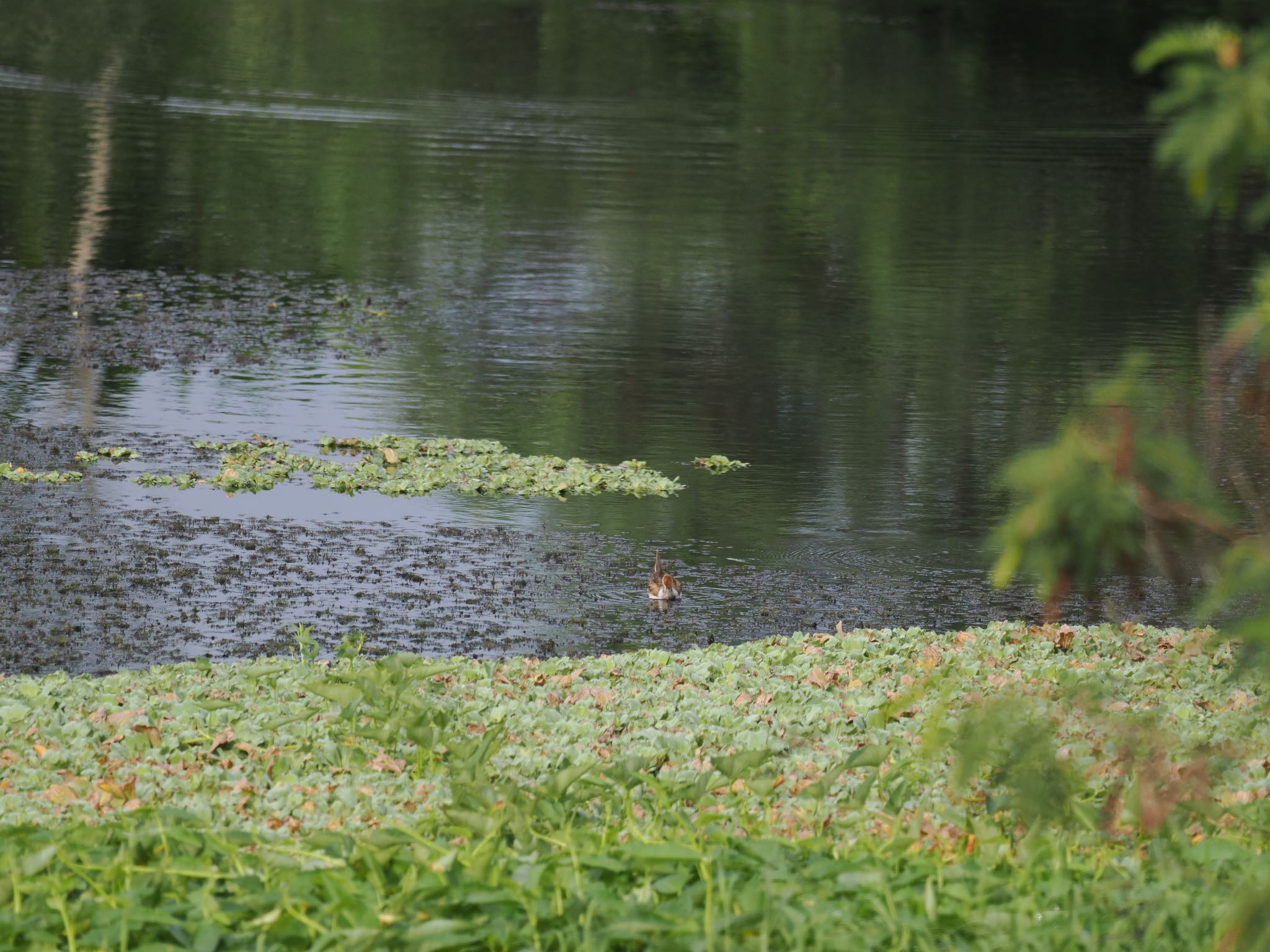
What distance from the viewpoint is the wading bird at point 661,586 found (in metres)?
9.78

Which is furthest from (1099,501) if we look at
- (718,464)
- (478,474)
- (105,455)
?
(105,455)

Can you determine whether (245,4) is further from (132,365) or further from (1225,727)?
(1225,727)

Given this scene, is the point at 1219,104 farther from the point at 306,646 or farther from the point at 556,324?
the point at 556,324

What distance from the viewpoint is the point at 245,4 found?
54719 millimetres

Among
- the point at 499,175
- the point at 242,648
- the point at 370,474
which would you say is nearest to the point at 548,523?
the point at 370,474

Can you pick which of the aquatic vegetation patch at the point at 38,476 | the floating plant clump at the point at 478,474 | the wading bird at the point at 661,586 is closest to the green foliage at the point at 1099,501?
the wading bird at the point at 661,586

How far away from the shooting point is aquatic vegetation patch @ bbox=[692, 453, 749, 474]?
12641 millimetres

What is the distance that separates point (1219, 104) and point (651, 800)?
337 centimetres

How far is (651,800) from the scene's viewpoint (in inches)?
257

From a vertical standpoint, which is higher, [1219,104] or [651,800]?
[1219,104]

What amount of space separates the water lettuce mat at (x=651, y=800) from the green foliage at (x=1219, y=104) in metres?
1.28

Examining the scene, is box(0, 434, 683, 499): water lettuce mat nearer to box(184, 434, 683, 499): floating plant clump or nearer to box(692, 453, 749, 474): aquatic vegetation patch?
box(184, 434, 683, 499): floating plant clump

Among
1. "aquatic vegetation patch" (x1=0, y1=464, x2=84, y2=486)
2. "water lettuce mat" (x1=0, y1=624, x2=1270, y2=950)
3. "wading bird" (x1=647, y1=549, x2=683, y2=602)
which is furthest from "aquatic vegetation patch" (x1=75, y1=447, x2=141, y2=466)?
"water lettuce mat" (x1=0, y1=624, x2=1270, y2=950)

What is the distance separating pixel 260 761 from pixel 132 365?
9211 mm
